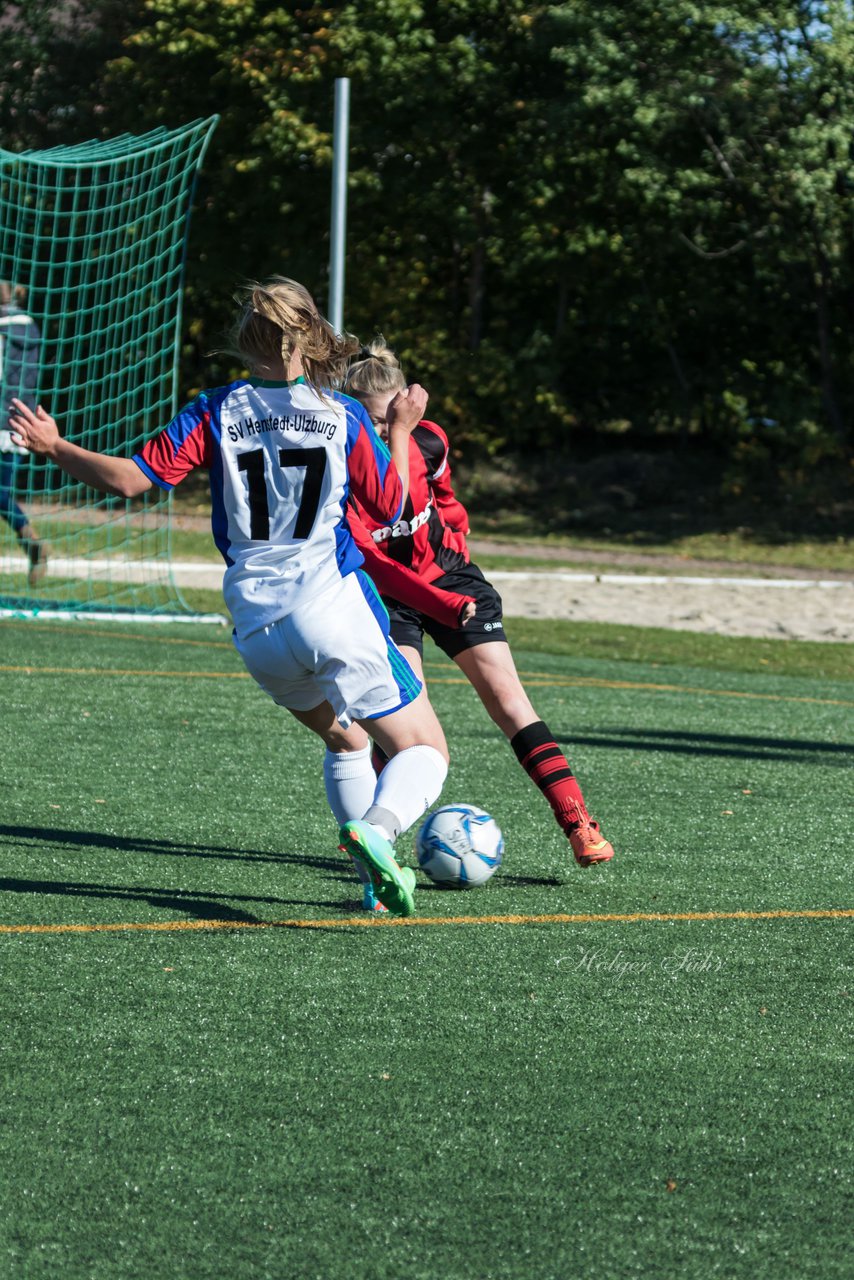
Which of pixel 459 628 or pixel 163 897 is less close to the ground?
pixel 459 628

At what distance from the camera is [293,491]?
176 inches

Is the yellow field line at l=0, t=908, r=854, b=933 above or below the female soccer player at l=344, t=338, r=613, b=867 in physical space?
below

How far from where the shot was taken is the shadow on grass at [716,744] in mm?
8562

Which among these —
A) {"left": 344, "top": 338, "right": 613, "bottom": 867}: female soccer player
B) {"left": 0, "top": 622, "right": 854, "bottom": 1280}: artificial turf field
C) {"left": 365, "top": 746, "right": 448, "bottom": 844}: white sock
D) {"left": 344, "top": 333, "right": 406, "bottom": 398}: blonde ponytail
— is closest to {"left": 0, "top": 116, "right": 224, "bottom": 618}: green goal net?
{"left": 0, "top": 622, "right": 854, "bottom": 1280}: artificial turf field

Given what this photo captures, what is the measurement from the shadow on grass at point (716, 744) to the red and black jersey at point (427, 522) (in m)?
3.09

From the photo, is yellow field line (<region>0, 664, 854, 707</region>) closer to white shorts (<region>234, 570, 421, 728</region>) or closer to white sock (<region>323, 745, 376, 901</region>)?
white sock (<region>323, 745, 376, 901</region>)

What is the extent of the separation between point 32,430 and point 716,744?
5.16m

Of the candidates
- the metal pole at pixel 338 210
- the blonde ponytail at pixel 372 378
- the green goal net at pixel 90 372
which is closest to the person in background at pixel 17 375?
the green goal net at pixel 90 372

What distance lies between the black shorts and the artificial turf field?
806mm

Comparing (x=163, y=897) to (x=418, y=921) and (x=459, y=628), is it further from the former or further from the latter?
(x=459, y=628)

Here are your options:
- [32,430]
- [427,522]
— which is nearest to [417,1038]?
[32,430]

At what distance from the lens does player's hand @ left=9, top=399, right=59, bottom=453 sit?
177 inches

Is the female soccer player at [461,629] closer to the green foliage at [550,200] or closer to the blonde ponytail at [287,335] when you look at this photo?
the blonde ponytail at [287,335]

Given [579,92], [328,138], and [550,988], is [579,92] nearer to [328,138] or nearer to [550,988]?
[328,138]
